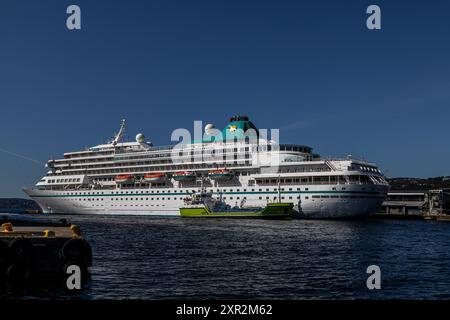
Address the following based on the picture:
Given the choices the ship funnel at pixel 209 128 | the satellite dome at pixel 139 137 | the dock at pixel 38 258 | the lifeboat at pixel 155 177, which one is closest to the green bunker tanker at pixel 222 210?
the lifeboat at pixel 155 177

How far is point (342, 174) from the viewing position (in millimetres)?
56844

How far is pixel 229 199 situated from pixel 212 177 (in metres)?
4.59

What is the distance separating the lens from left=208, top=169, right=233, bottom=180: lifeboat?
6569cm

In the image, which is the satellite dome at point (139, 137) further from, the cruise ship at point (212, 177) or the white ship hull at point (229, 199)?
the white ship hull at point (229, 199)

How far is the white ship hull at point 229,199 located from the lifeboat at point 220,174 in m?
1.94

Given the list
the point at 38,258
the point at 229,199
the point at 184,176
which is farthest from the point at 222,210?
the point at 38,258

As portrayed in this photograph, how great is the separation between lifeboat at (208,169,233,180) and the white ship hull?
1.94 meters

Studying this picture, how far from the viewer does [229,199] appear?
65000mm

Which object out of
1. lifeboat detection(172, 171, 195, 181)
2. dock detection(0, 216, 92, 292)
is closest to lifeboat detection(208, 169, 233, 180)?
lifeboat detection(172, 171, 195, 181)

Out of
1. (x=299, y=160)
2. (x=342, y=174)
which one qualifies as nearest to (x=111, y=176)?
(x=299, y=160)

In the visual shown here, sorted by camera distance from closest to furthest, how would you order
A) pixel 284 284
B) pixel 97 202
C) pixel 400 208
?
pixel 284 284, pixel 97 202, pixel 400 208

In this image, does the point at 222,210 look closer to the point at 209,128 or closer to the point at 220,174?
the point at 220,174
